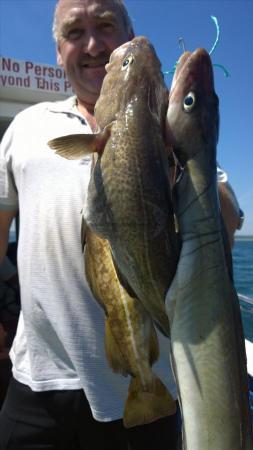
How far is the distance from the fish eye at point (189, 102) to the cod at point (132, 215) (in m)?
0.13

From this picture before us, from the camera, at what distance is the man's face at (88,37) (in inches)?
77.7

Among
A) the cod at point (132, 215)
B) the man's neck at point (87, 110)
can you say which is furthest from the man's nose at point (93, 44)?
the cod at point (132, 215)

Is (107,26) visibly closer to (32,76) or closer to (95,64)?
(95,64)

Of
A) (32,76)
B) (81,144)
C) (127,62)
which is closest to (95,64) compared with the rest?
(127,62)

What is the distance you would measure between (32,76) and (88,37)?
3370 millimetres

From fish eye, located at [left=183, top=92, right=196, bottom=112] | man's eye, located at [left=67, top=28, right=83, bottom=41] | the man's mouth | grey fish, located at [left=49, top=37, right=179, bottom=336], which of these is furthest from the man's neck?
fish eye, located at [left=183, top=92, right=196, bottom=112]

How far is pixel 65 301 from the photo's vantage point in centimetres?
185

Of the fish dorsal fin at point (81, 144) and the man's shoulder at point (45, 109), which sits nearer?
the fish dorsal fin at point (81, 144)

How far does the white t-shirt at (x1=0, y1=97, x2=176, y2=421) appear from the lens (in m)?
1.82

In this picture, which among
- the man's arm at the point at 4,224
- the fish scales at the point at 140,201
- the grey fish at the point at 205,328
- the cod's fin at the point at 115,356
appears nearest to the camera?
the grey fish at the point at 205,328

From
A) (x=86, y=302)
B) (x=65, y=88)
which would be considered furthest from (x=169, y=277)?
(x=65, y=88)

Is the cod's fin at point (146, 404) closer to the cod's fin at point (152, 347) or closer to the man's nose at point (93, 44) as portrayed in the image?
the cod's fin at point (152, 347)

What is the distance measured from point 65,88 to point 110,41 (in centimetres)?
335

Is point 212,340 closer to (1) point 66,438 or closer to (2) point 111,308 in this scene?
(2) point 111,308
